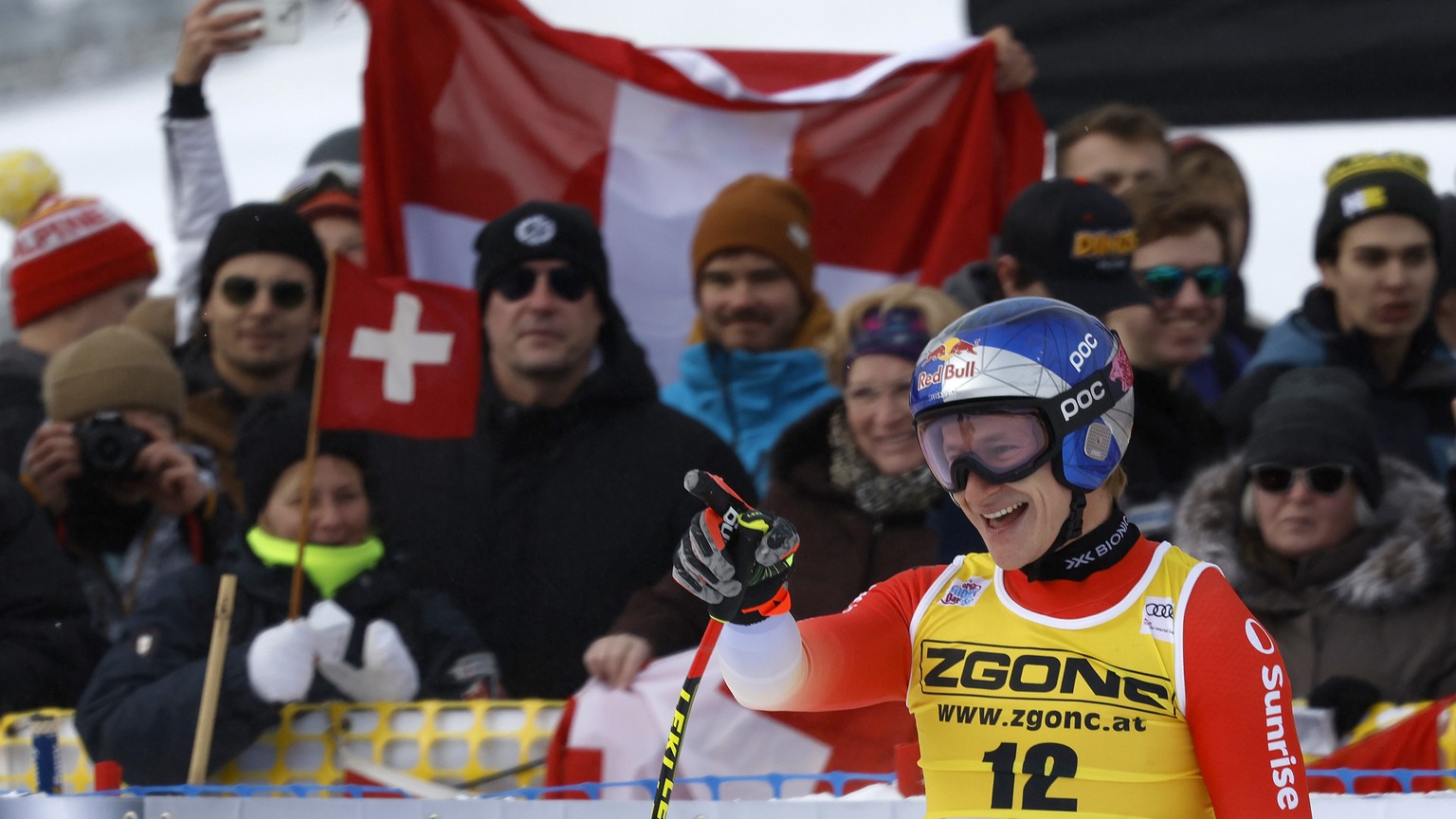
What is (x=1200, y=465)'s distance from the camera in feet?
16.2

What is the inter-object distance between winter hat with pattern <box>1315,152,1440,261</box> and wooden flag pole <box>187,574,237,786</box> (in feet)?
10.6

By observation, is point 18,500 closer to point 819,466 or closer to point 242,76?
point 819,466

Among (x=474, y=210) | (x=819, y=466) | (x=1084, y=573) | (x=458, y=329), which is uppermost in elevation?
(x=474, y=210)

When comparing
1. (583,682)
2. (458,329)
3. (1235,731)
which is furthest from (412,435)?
(1235,731)

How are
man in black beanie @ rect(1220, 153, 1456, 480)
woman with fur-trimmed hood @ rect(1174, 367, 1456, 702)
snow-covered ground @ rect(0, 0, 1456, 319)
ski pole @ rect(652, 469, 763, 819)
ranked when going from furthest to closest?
snow-covered ground @ rect(0, 0, 1456, 319) < man in black beanie @ rect(1220, 153, 1456, 480) < woman with fur-trimmed hood @ rect(1174, 367, 1456, 702) < ski pole @ rect(652, 469, 763, 819)

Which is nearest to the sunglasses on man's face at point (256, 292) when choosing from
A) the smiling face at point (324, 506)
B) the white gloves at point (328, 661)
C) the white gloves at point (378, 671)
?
the smiling face at point (324, 506)

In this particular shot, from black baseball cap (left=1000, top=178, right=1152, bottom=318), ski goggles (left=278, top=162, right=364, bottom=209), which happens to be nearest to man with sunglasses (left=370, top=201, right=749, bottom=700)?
black baseball cap (left=1000, top=178, right=1152, bottom=318)

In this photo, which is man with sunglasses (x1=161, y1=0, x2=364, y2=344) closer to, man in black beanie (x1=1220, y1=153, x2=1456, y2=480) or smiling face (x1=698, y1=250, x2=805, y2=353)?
smiling face (x1=698, y1=250, x2=805, y2=353)

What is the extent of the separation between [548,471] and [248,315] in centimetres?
136

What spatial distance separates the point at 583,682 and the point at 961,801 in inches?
74.2

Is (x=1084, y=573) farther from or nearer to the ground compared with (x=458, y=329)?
nearer to the ground

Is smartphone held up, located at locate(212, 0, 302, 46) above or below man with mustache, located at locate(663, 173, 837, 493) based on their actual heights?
above

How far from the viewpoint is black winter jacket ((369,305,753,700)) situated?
16.1 ft

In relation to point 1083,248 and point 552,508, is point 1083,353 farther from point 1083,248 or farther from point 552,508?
point 552,508
